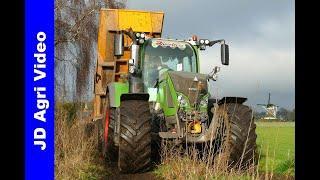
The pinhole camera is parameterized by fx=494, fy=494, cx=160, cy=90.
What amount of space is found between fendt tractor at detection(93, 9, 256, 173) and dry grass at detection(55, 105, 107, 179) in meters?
0.40

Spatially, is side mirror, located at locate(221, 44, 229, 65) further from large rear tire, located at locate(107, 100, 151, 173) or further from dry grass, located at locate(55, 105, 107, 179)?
dry grass, located at locate(55, 105, 107, 179)

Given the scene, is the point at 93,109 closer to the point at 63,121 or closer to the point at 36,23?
the point at 63,121

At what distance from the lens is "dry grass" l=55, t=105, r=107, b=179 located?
7020 mm

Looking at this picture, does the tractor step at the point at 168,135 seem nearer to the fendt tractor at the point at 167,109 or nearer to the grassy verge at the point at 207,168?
the fendt tractor at the point at 167,109

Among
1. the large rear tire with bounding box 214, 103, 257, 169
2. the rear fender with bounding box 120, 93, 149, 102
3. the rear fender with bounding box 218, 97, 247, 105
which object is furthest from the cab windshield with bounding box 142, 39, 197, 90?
the large rear tire with bounding box 214, 103, 257, 169

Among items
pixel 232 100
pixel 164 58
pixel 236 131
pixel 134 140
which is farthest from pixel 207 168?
pixel 164 58

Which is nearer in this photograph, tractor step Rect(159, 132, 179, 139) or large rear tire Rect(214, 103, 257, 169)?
large rear tire Rect(214, 103, 257, 169)

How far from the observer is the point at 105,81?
12.5 meters

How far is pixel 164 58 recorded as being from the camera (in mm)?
9500

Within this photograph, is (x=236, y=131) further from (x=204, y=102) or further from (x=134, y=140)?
(x=134, y=140)

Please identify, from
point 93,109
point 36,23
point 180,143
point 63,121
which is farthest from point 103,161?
point 36,23

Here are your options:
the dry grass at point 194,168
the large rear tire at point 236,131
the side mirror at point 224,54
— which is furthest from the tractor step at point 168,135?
the side mirror at point 224,54

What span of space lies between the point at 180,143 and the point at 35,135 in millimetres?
5040

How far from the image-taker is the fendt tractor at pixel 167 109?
25.5 ft
